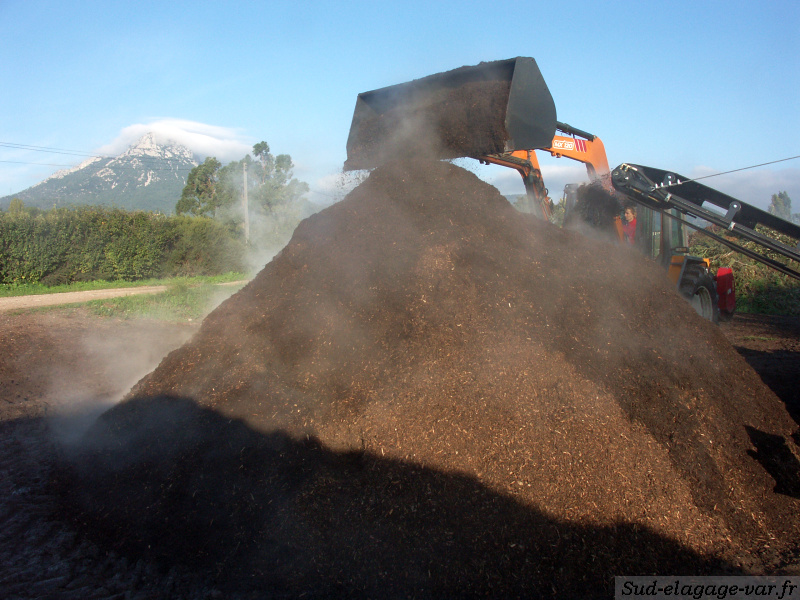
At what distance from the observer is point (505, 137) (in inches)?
205

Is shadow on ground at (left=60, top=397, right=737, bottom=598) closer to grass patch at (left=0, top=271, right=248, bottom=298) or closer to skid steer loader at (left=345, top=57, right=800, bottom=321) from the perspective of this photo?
skid steer loader at (left=345, top=57, right=800, bottom=321)

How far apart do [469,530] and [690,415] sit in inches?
76.3

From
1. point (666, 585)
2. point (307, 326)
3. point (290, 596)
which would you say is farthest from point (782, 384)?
point (290, 596)

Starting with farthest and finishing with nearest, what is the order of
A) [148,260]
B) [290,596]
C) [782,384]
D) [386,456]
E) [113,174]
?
1. [113,174]
2. [148,260]
3. [782,384]
4. [386,456]
5. [290,596]

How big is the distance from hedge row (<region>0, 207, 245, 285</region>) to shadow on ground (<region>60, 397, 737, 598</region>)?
1482 cm

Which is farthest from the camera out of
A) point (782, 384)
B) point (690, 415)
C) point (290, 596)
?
point (782, 384)

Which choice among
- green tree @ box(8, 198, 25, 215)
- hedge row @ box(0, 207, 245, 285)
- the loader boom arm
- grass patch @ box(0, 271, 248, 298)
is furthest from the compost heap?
green tree @ box(8, 198, 25, 215)

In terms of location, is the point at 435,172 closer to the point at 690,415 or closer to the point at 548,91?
the point at 548,91

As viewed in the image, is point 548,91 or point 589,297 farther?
point 548,91

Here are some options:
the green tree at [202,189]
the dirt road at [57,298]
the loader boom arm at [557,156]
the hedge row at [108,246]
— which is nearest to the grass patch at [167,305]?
the dirt road at [57,298]

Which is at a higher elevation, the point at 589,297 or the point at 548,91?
the point at 548,91

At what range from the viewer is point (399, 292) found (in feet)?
13.9

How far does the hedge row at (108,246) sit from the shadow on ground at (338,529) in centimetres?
1482

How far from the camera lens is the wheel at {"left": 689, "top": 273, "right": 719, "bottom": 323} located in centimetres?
700
